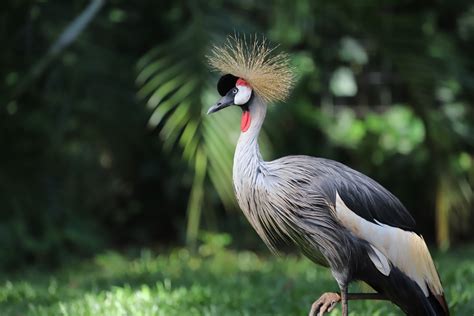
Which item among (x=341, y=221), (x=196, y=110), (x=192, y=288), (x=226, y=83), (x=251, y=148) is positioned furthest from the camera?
(x=196, y=110)

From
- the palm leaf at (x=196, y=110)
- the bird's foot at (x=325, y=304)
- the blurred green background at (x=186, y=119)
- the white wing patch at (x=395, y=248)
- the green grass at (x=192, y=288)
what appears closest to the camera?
the white wing patch at (x=395, y=248)

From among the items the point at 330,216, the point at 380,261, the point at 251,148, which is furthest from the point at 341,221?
the point at 251,148

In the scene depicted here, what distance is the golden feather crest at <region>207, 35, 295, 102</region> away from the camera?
155 inches

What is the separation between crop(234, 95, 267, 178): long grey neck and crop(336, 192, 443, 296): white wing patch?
368 mm

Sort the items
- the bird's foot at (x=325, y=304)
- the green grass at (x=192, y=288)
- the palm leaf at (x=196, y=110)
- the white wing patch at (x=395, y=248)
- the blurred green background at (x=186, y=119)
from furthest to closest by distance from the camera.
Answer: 1. the blurred green background at (x=186, y=119)
2. the palm leaf at (x=196, y=110)
3. the green grass at (x=192, y=288)
4. the bird's foot at (x=325, y=304)
5. the white wing patch at (x=395, y=248)

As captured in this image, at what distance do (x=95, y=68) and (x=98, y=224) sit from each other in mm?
1743

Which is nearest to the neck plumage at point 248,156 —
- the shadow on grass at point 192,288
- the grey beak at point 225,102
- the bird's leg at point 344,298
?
the grey beak at point 225,102

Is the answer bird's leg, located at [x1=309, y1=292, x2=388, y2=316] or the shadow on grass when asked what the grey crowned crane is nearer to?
bird's leg, located at [x1=309, y1=292, x2=388, y2=316]

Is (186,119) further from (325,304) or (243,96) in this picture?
(325,304)

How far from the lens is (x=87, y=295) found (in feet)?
17.0

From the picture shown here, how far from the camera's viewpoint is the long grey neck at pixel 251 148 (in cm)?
381

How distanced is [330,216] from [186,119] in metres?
2.91

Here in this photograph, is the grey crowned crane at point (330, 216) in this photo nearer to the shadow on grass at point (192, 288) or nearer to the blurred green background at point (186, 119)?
the shadow on grass at point (192, 288)

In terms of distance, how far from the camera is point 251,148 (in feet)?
12.6
